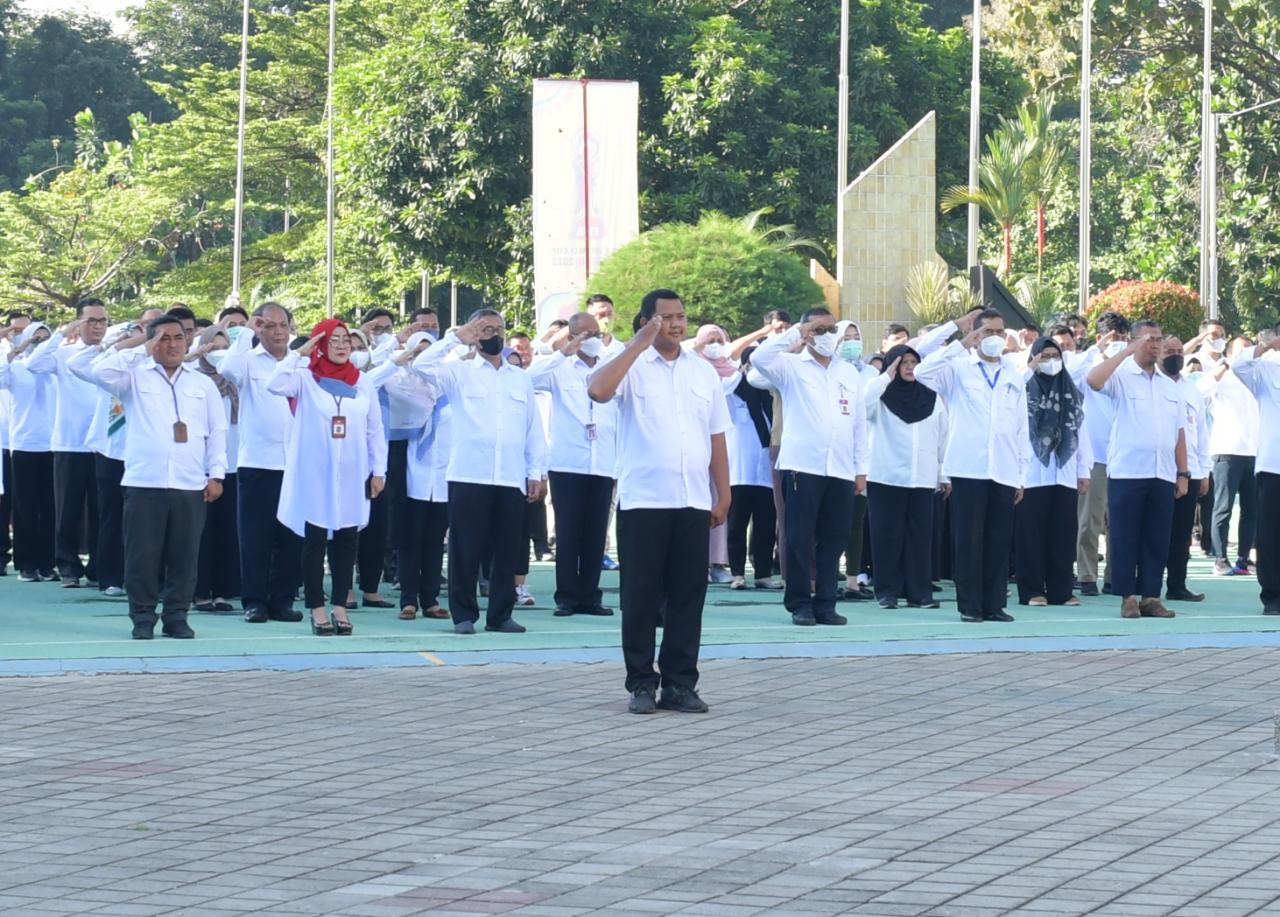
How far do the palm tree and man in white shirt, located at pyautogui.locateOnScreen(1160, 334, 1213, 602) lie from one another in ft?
76.7

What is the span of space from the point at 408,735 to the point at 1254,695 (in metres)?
4.31

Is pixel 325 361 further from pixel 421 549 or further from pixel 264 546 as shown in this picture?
pixel 421 549

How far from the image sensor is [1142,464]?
46.6ft

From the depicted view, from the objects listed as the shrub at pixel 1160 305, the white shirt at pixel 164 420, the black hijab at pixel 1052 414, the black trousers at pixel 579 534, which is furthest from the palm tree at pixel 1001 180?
the white shirt at pixel 164 420

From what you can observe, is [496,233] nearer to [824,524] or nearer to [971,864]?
[824,524]

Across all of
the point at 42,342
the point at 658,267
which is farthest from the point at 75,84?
the point at 42,342

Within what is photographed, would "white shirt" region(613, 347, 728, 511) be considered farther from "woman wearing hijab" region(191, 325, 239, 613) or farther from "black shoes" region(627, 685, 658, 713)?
"woman wearing hijab" region(191, 325, 239, 613)

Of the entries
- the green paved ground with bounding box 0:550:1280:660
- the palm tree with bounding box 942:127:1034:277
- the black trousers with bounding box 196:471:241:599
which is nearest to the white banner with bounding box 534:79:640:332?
the palm tree with bounding box 942:127:1034:277

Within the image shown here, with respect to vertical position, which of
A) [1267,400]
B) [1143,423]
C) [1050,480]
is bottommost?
[1050,480]

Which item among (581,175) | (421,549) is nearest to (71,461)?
(421,549)

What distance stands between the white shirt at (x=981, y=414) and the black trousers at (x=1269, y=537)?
5.16ft

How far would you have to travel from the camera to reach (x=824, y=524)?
13680mm

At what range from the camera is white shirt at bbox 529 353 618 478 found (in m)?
14.6

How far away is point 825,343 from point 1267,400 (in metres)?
3.10
